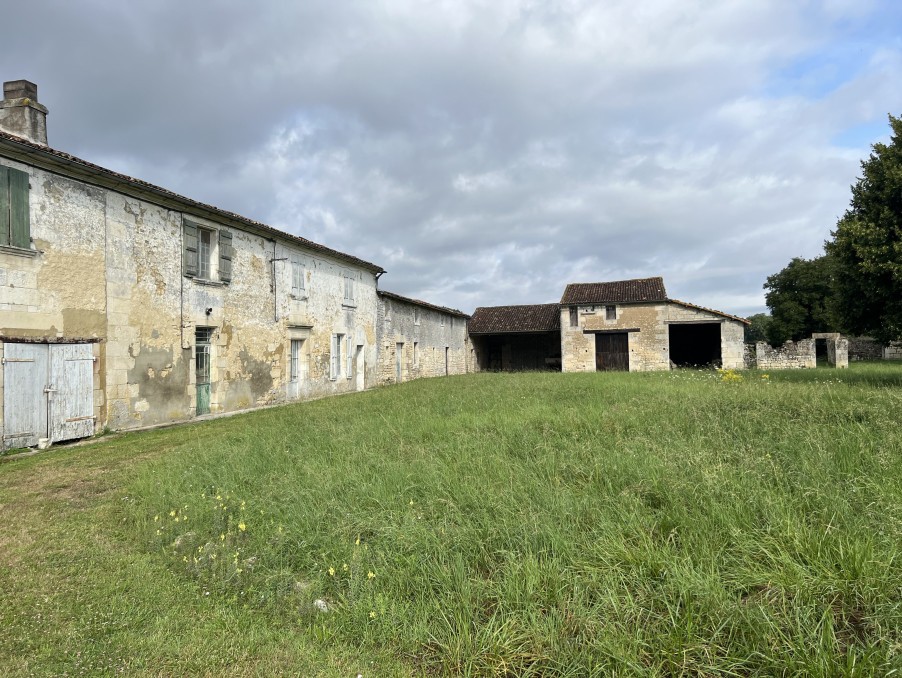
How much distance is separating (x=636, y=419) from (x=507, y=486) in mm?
2937

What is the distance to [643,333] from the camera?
24.2 metres

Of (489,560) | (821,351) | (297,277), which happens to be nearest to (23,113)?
(297,277)

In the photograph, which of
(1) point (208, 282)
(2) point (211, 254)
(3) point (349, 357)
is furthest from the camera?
(3) point (349, 357)

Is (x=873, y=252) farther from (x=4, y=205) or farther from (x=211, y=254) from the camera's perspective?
(x=4, y=205)

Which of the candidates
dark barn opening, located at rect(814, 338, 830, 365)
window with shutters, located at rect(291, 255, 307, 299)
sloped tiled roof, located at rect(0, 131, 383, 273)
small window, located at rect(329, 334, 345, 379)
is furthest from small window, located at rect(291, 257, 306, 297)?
dark barn opening, located at rect(814, 338, 830, 365)

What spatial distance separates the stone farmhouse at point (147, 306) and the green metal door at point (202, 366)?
3 cm

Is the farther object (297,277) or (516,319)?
(516,319)

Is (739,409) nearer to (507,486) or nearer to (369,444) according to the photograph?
(507,486)

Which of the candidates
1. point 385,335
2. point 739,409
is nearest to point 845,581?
point 739,409

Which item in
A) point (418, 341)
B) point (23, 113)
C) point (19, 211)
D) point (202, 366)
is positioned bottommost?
point (202, 366)

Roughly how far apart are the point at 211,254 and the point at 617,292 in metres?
20.9

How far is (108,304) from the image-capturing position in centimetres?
948

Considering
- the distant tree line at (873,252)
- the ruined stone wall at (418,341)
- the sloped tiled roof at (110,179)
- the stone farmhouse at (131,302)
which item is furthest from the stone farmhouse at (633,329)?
the sloped tiled roof at (110,179)

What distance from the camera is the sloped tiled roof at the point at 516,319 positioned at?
29.1m
